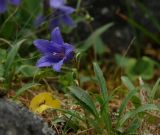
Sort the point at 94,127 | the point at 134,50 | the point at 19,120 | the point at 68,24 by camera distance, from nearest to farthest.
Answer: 1. the point at 19,120
2. the point at 94,127
3. the point at 68,24
4. the point at 134,50

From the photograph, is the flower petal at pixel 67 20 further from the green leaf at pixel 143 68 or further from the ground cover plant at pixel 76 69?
the green leaf at pixel 143 68

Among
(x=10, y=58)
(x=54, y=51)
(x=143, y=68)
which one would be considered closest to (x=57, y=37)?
(x=54, y=51)

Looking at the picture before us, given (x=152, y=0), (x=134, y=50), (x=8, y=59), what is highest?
(x=8, y=59)

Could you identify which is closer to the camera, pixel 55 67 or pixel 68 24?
pixel 55 67

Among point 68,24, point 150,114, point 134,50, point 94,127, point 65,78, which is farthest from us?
point 134,50

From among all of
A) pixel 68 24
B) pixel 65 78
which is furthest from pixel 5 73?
pixel 68 24

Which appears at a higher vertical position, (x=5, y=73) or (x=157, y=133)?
(x=5, y=73)

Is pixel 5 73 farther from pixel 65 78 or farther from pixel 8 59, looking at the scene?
pixel 65 78
